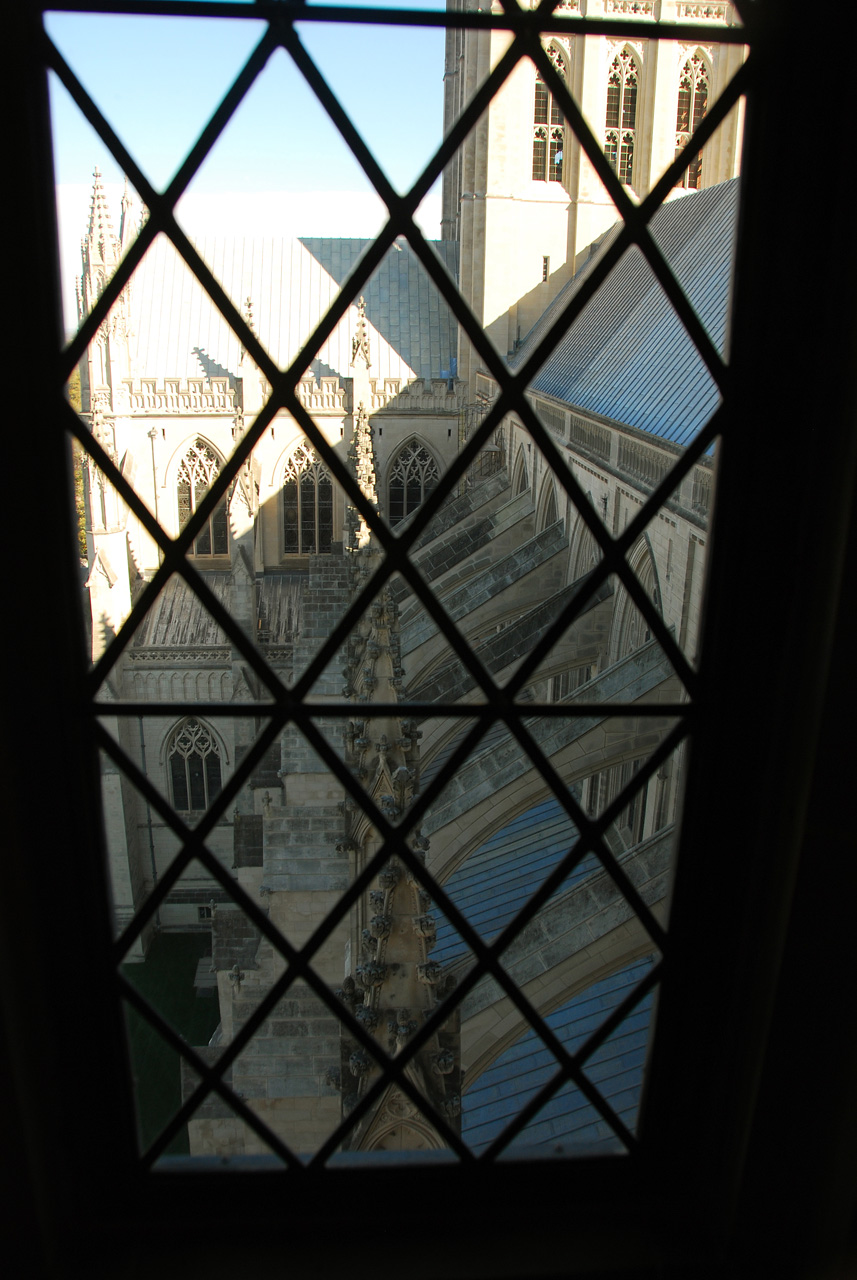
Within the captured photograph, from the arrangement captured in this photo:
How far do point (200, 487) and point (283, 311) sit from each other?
4.27 meters

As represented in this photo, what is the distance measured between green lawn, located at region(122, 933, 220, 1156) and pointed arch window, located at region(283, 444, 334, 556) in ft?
27.1

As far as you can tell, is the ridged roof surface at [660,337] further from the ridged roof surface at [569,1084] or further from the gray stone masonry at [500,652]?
the ridged roof surface at [569,1084]

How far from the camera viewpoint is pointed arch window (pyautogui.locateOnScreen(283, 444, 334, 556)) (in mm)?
19547

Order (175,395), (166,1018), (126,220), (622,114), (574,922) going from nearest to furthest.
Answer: (574,922)
(166,1018)
(622,114)
(126,220)
(175,395)

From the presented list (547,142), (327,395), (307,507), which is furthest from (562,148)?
(307,507)

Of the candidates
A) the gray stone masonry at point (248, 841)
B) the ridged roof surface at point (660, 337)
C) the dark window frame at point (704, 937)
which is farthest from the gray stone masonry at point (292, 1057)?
the ridged roof surface at point (660, 337)

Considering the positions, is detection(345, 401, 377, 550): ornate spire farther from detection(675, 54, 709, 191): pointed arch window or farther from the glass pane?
detection(675, 54, 709, 191): pointed arch window

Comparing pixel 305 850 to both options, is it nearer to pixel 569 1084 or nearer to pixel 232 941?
pixel 232 941

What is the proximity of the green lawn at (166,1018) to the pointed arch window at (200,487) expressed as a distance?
26.9ft

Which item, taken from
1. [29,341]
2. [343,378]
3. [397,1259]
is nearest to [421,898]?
[397,1259]

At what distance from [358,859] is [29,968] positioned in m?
3.98

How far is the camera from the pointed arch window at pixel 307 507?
19.5 meters

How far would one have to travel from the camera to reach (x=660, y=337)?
35.8ft

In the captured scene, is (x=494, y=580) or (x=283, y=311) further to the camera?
(x=283, y=311)
